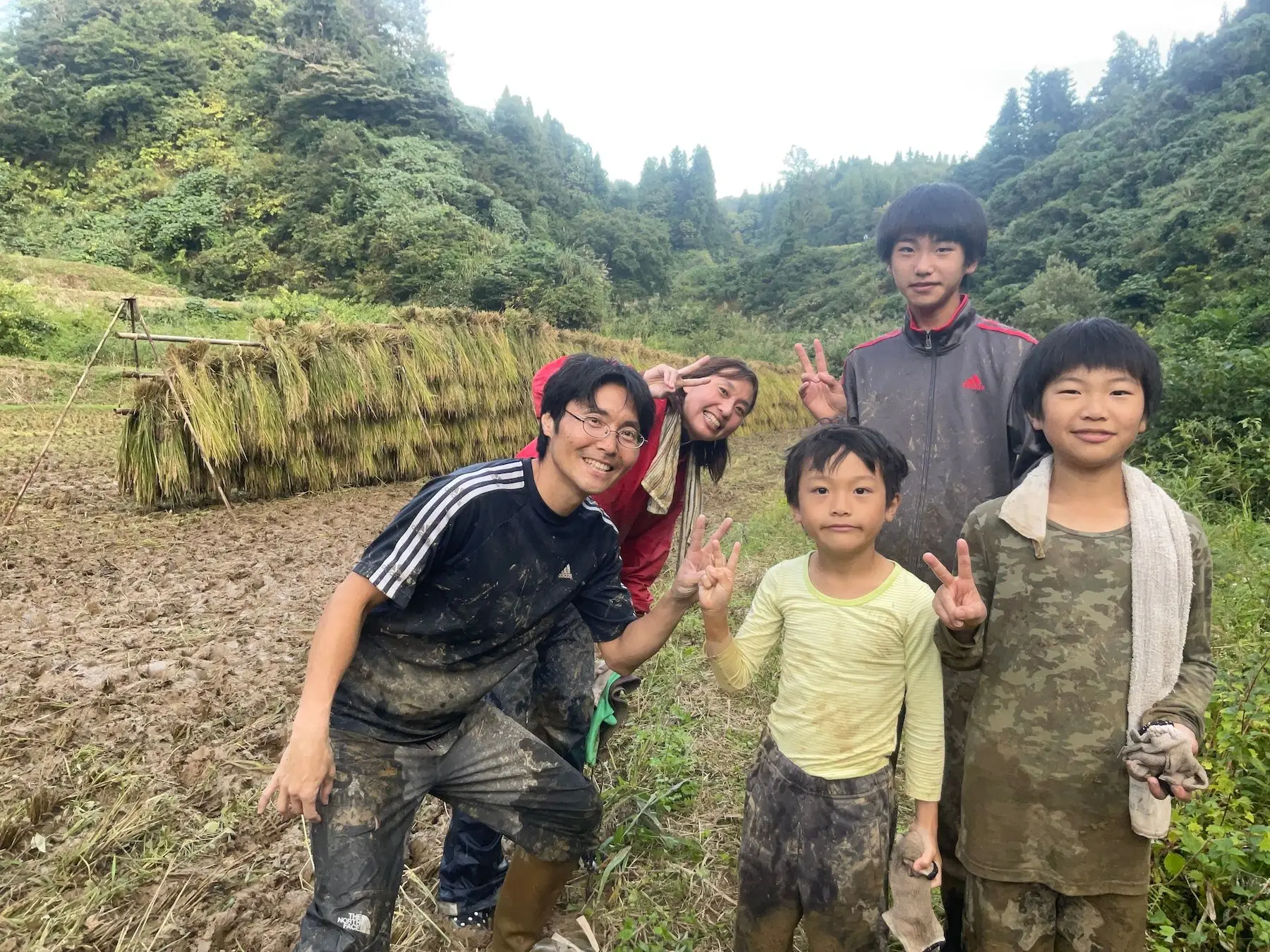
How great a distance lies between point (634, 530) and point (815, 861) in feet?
4.72

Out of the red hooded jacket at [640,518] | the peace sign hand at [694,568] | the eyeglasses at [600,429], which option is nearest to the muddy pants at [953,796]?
the peace sign hand at [694,568]

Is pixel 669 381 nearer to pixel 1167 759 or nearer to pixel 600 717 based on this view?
pixel 600 717

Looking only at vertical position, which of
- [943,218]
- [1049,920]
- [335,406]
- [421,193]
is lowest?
[1049,920]

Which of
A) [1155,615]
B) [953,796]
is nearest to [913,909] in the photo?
[953,796]

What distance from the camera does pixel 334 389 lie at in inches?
313

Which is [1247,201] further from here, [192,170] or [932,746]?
[192,170]

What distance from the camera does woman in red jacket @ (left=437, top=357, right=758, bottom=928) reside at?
7.04ft

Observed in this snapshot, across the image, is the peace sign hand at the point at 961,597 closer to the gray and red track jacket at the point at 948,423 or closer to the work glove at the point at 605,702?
the gray and red track jacket at the point at 948,423

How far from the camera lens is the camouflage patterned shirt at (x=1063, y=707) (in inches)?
54.5

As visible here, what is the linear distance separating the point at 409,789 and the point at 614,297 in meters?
30.9

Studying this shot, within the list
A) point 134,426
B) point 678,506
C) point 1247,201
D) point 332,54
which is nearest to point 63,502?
point 134,426

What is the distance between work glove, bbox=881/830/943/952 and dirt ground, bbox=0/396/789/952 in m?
1.35

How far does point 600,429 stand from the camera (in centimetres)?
179

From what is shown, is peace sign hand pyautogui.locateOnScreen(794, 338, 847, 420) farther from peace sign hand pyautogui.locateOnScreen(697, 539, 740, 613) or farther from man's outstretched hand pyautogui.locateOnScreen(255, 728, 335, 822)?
man's outstretched hand pyautogui.locateOnScreen(255, 728, 335, 822)
